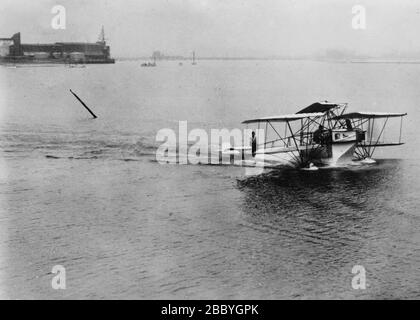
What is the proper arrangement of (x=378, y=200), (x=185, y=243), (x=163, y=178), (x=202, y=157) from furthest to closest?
(x=202, y=157), (x=163, y=178), (x=378, y=200), (x=185, y=243)

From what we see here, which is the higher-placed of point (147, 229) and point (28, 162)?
point (28, 162)

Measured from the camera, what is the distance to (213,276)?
25.3 meters

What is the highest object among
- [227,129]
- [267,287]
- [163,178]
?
[227,129]

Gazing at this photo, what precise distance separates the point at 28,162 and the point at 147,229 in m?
25.0

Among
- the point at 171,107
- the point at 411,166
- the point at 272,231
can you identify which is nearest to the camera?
the point at 272,231

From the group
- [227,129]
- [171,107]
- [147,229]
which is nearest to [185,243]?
[147,229]

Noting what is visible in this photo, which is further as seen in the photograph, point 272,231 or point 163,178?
point 163,178

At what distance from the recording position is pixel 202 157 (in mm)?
55219

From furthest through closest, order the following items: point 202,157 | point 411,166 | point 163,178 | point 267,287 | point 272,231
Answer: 1. point 202,157
2. point 411,166
3. point 163,178
4. point 272,231
5. point 267,287

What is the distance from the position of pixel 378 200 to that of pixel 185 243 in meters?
17.4

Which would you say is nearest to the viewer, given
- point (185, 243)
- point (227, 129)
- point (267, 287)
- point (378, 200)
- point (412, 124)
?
point (267, 287)

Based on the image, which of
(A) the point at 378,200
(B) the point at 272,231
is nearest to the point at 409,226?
(A) the point at 378,200

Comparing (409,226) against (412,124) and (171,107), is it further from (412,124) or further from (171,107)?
(171,107)

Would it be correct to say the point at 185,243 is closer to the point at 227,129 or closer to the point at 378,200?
the point at 378,200
